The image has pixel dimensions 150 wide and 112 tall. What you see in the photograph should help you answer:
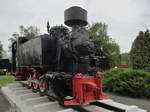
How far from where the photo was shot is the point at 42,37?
6449 millimetres

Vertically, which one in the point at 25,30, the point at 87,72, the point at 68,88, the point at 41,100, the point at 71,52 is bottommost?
the point at 41,100

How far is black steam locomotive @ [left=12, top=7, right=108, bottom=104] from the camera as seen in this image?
224 inches

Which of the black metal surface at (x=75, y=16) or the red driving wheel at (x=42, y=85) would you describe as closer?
the black metal surface at (x=75, y=16)

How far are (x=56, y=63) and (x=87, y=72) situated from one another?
1051 mm

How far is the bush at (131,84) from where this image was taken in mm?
8289

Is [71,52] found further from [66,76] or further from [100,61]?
[100,61]

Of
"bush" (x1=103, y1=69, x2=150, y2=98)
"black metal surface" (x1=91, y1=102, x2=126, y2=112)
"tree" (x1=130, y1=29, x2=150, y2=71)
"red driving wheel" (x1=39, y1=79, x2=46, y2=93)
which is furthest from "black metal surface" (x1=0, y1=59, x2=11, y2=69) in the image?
"tree" (x1=130, y1=29, x2=150, y2=71)

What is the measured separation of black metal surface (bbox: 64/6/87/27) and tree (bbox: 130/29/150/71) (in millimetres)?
10164

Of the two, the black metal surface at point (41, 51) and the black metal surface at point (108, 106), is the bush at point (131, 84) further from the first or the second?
the black metal surface at point (41, 51)

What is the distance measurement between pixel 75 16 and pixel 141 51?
1106 cm

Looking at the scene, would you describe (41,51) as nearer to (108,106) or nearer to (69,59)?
(69,59)

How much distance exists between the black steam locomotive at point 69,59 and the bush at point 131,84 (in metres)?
2.51

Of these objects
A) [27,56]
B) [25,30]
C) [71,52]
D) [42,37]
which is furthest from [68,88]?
[25,30]

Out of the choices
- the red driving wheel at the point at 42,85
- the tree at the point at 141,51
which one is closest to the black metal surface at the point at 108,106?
the red driving wheel at the point at 42,85
